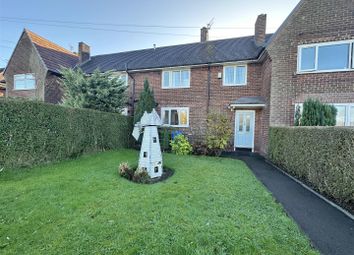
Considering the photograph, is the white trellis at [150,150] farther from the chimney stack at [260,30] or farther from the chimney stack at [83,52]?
the chimney stack at [83,52]

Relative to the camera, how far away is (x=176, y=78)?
14.4 meters

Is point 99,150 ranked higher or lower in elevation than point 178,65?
lower

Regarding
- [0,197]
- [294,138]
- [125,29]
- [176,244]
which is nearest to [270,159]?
[294,138]

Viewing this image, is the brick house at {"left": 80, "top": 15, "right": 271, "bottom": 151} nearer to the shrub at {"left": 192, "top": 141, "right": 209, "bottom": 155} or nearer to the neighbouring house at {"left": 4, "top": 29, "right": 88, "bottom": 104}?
the shrub at {"left": 192, "top": 141, "right": 209, "bottom": 155}

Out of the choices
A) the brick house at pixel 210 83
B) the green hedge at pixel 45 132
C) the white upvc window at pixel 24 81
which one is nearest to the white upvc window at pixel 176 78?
the brick house at pixel 210 83

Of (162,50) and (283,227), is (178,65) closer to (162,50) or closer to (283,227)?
(162,50)

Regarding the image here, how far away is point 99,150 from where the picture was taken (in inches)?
407

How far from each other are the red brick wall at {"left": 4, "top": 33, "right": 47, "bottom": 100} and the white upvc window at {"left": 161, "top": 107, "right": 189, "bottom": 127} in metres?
10.5

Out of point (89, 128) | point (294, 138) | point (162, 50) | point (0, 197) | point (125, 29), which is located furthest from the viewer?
point (125, 29)

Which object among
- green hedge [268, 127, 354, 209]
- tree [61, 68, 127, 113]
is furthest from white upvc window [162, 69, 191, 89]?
green hedge [268, 127, 354, 209]

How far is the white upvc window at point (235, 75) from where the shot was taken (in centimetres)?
1284

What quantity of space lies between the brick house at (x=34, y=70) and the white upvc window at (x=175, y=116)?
9.74m

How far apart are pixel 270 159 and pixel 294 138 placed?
296cm

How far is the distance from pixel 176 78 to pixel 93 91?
5.80 metres
